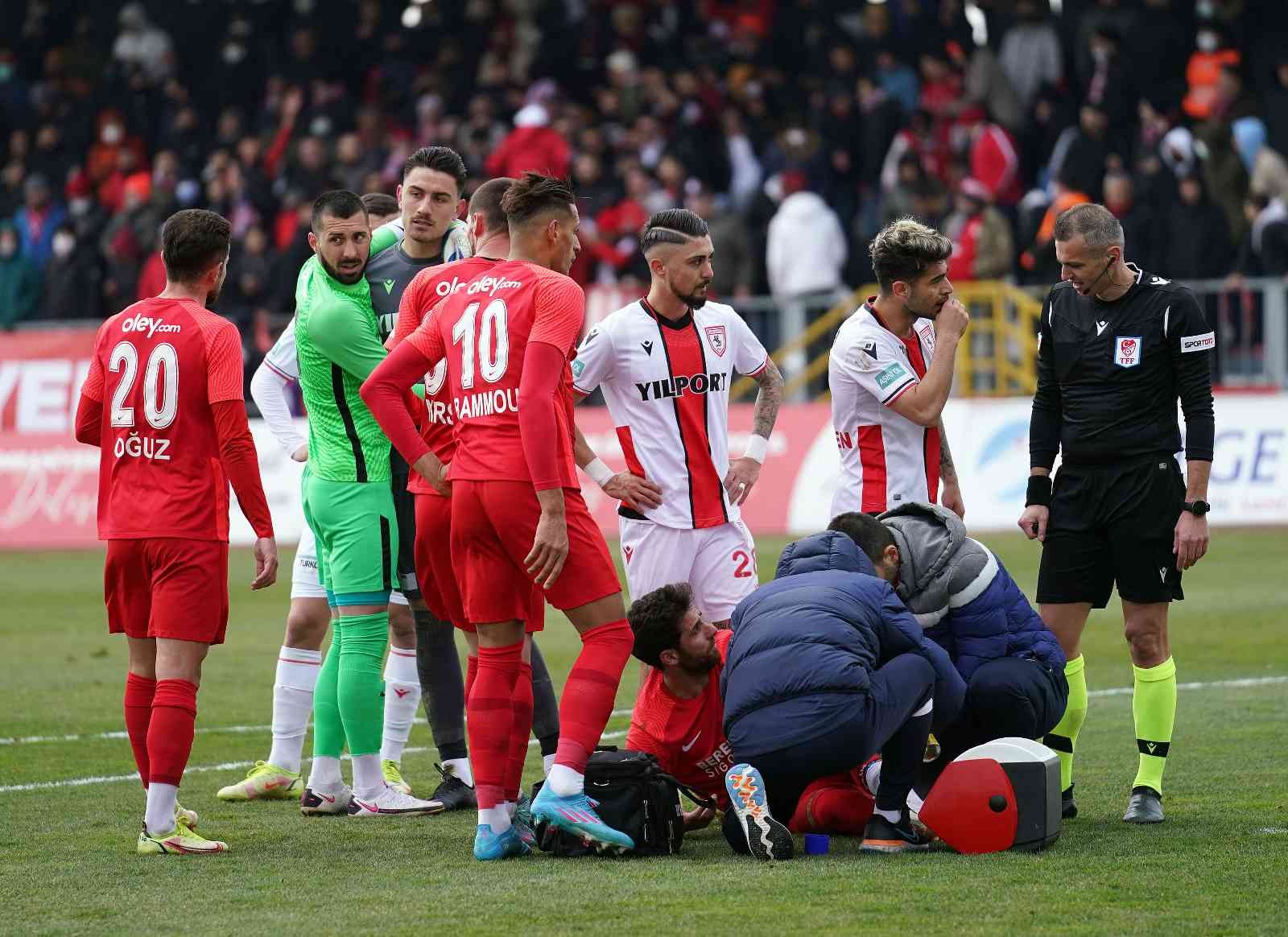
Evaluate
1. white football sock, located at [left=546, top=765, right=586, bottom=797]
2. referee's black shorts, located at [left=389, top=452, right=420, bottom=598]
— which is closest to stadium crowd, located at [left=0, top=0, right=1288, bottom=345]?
referee's black shorts, located at [left=389, top=452, right=420, bottom=598]

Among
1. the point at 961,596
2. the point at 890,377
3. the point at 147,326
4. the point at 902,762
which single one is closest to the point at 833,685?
the point at 902,762

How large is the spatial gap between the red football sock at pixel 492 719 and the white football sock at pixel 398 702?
1662mm

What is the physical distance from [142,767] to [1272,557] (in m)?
12.5

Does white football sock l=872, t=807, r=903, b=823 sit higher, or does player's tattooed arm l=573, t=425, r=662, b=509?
player's tattooed arm l=573, t=425, r=662, b=509

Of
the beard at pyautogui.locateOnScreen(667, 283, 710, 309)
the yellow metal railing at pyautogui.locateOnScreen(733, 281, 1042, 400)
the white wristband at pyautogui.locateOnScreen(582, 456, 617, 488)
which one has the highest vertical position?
the yellow metal railing at pyautogui.locateOnScreen(733, 281, 1042, 400)

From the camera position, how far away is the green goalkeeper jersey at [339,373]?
778cm

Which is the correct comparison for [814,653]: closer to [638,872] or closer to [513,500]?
[638,872]

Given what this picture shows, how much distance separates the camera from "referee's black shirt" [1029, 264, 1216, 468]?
7.24 metres

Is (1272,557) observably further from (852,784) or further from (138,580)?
(138,580)

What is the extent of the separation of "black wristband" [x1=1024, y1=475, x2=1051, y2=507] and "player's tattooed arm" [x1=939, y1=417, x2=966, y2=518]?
386 millimetres

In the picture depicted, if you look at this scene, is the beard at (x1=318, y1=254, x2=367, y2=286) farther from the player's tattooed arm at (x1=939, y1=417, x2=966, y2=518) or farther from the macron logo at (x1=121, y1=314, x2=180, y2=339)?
the player's tattooed arm at (x1=939, y1=417, x2=966, y2=518)

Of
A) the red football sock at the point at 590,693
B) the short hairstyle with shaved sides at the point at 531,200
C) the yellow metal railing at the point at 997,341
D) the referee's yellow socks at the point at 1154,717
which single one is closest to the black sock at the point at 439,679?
the red football sock at the point at 590,693

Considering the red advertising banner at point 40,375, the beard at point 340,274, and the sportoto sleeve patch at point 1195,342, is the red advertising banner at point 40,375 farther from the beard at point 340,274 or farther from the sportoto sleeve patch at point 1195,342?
the sportoto sleeve patch at point 1195,342

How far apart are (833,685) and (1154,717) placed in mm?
1569
